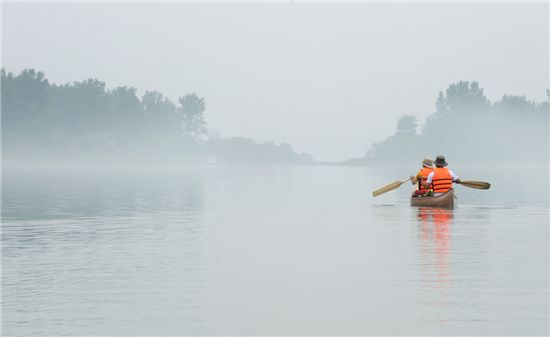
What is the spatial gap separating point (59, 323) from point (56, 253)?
9344 millimetres

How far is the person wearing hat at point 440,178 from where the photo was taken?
1506 inches

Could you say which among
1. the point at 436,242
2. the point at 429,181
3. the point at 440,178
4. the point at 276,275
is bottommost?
the point at 276,275

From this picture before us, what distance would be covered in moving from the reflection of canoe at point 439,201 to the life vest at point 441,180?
0.85ft

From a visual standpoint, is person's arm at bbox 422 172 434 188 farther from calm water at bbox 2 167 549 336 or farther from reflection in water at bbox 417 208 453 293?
calm water at bbox 2 167 549 336

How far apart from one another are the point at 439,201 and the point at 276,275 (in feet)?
68.6

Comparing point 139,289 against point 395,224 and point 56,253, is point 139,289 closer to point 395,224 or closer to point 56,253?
point 56,253

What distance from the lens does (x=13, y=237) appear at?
95.1 feet

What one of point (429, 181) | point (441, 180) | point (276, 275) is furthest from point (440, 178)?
point (276, 275)

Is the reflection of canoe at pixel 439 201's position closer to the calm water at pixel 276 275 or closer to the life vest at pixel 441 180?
the life vest at pixel 441 180

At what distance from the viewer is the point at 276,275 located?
20250 mm

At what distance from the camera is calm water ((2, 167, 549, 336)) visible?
50.0 feet

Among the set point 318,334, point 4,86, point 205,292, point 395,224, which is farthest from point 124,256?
point 4,86

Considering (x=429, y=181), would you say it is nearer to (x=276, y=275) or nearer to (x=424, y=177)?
(x=424, y=177)

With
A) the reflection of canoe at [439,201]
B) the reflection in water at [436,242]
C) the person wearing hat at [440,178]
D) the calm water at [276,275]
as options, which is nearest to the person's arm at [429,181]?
the person wearing hat at [440,178]
